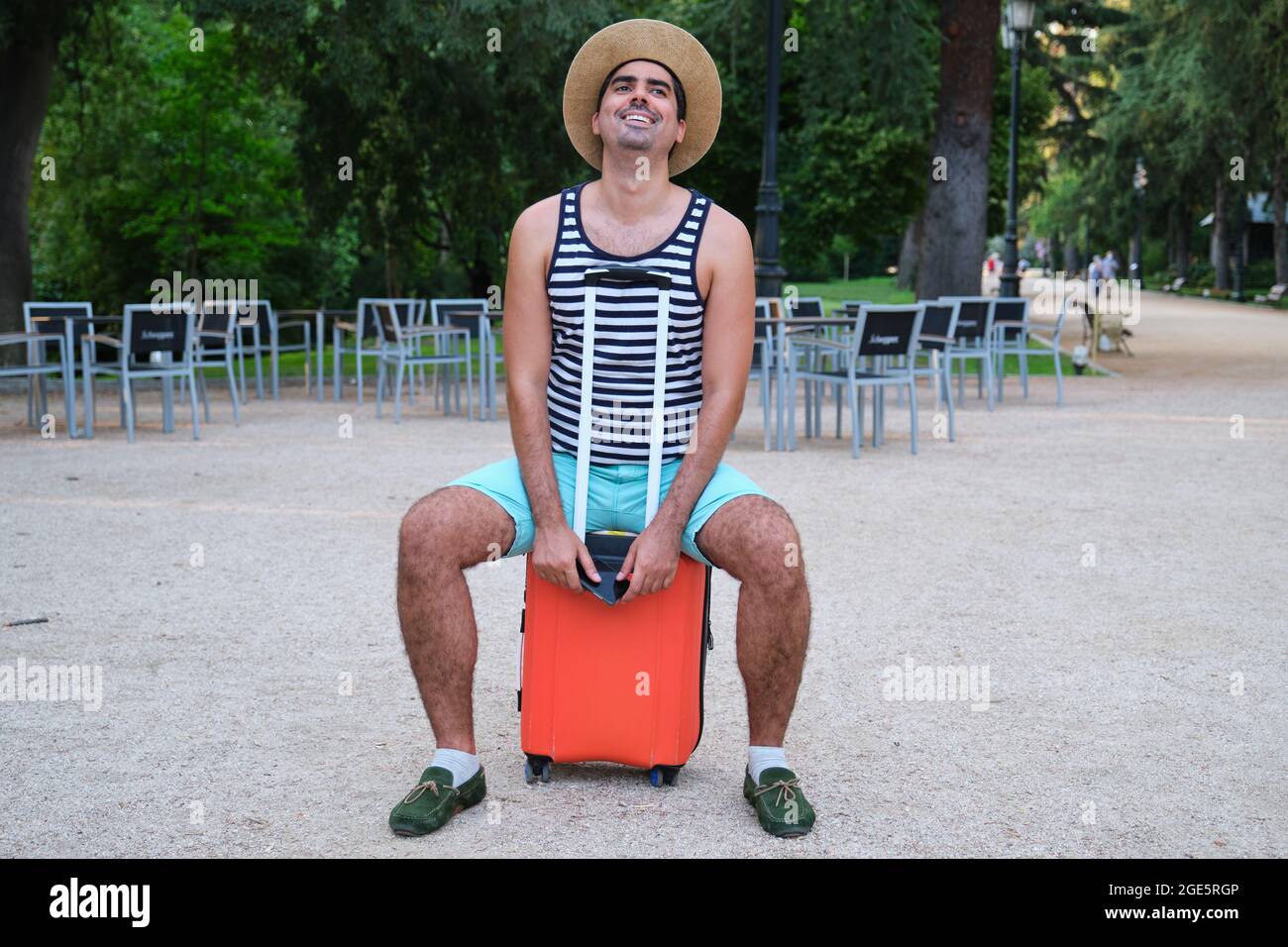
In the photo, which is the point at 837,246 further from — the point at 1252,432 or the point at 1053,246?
the point at 1252,432

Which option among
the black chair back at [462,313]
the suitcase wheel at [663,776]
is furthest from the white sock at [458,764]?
the black chair back at [462,313]

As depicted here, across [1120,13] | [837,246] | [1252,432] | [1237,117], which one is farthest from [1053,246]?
[1252,432]

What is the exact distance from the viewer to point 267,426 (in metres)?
13.5

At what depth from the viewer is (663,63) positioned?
412cm

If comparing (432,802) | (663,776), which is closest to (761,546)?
(663,776)

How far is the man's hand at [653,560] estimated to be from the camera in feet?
12.3

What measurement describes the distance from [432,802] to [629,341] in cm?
123

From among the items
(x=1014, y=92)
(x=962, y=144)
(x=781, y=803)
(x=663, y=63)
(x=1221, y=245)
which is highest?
(x=1014, y=92)

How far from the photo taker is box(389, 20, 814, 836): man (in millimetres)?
3795

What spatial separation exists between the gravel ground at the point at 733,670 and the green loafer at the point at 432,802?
0.04m

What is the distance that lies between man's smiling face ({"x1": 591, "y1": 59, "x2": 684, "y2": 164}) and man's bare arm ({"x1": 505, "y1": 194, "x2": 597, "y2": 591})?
25 cm

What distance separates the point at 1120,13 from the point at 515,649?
48.3 m

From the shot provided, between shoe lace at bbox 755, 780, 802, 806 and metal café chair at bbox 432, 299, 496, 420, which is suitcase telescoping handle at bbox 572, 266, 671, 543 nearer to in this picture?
shoe lace at bbox 755, 780, 802, 806

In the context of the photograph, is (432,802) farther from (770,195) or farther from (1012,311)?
(1012,311)
